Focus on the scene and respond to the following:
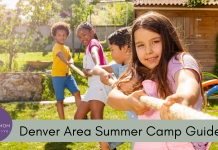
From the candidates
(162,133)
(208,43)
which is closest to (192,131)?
(162,133)

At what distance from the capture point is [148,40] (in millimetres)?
1422

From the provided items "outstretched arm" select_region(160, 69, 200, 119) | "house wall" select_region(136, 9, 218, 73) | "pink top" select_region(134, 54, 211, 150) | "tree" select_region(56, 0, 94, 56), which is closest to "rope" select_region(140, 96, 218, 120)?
"outstretched arm" select_region(160, 69, 200, 119)

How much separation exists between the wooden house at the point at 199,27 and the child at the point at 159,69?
7271 millimetres

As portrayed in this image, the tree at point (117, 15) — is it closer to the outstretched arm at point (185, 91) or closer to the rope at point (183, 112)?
the outstretched arm at point (185, 91)

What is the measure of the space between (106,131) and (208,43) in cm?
881

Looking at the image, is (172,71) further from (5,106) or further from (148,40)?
(5,106)

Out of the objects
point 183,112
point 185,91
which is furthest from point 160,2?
point 183,112

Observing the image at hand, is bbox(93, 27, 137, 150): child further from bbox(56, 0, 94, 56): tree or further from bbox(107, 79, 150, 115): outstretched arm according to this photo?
bbox(56, 0, 94, 56): tree

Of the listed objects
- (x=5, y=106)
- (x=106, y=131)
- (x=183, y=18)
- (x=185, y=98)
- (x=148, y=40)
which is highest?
(x=183, y=18)

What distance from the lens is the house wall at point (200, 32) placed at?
28.6ft

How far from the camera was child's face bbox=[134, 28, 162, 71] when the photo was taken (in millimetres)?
1404

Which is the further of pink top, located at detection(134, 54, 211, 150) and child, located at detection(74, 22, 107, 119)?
child, located at detection(74, 22, 107, 119)

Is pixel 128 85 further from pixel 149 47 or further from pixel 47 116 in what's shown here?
pixel 47 116

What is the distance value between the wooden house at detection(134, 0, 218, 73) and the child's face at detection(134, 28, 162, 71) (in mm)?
7334
